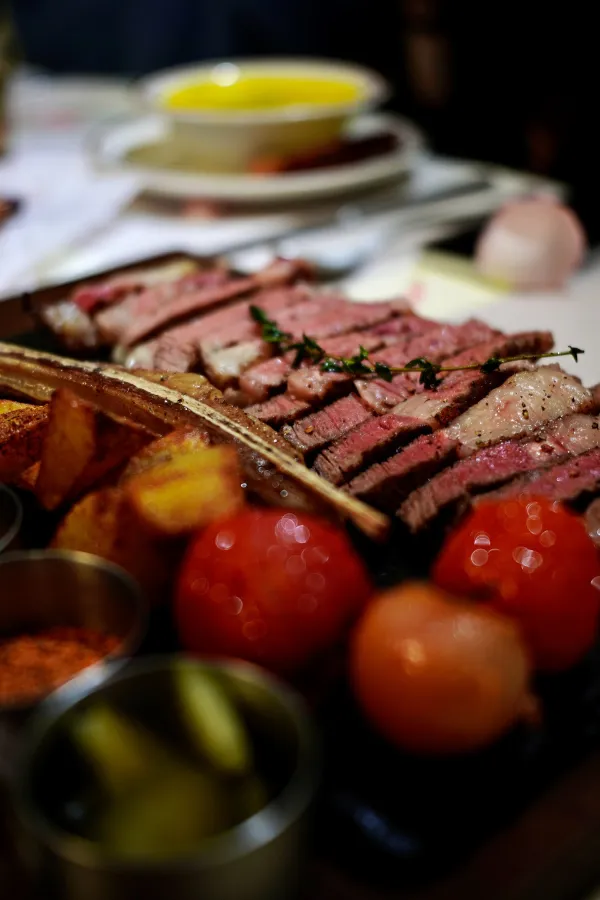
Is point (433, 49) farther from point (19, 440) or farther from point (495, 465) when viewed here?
point (19, 440)

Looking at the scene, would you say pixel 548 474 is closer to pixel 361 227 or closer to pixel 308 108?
pixel 361 227

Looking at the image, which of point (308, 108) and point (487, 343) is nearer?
point (487, 343)

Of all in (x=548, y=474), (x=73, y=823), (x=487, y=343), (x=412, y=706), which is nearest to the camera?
(x=73, y=823)

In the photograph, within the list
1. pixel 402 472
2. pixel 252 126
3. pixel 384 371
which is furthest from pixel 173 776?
pixel 252 126

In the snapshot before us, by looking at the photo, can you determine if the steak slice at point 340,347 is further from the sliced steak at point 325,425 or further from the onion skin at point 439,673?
the onion skin at point 439,673

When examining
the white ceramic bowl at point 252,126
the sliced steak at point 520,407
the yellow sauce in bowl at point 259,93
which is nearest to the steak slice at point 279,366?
the sliced steak at point 520,407

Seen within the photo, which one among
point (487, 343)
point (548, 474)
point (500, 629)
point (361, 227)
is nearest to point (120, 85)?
point (361, 227)
